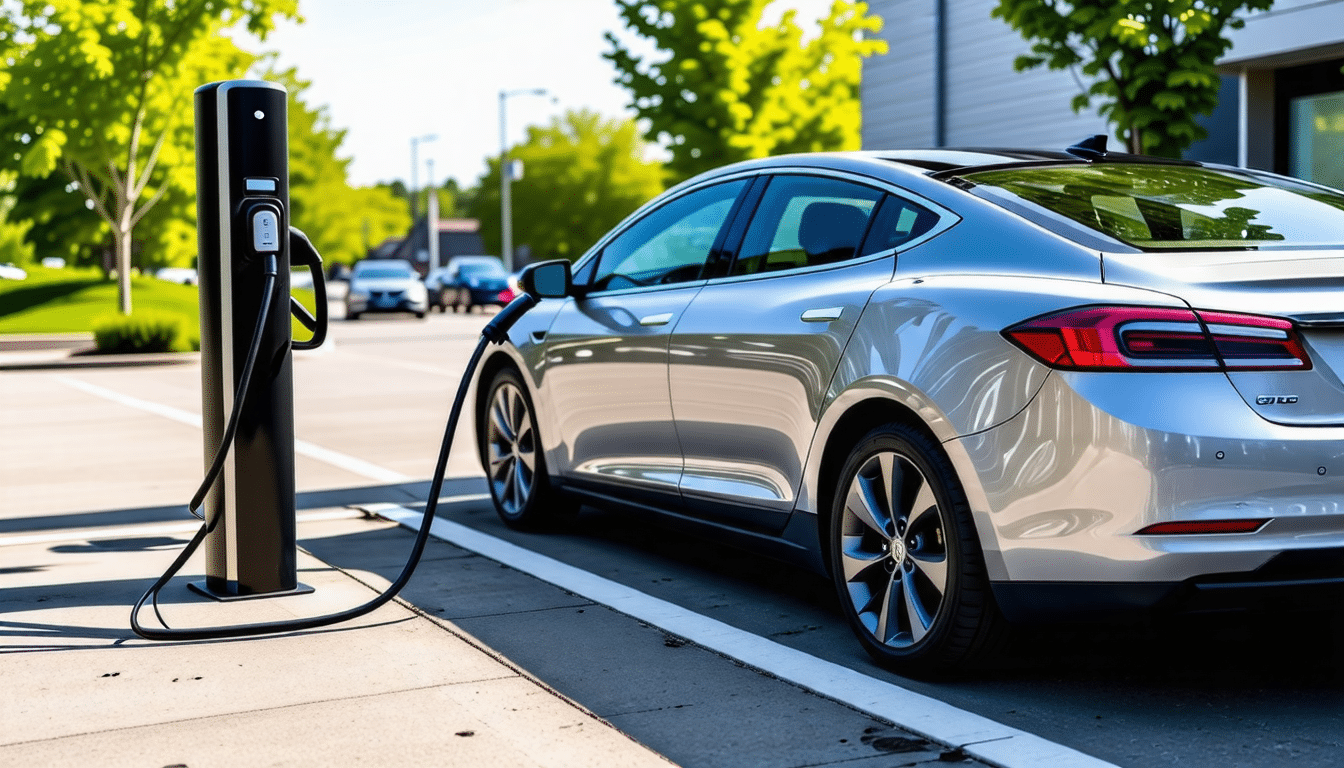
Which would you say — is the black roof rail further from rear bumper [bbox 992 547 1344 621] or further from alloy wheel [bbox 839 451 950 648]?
rear bumper [bbox 992 547 1344 621]

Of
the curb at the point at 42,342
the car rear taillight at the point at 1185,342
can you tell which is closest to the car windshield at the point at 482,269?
the curb at the point at 42,342

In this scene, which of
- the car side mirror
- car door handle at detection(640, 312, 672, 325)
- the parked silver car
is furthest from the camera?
the parked silver car

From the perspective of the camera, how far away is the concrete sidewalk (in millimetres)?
3725

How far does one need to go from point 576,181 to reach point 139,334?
6196 centimetres

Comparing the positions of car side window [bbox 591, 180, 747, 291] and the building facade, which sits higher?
the building facade

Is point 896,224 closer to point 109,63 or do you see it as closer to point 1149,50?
point 1149,50

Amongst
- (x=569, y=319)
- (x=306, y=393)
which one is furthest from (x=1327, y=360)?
(x=306, y=393)

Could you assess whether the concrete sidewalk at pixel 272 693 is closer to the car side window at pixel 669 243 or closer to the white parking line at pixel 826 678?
the white parking line at pixel 826 678

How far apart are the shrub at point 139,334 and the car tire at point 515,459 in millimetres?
16131

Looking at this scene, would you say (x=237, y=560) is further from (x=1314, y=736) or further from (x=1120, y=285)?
(x=1314, y=736)

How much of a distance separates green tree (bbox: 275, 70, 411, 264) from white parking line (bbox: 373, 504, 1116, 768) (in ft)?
182

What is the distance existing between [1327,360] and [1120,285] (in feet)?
1.72

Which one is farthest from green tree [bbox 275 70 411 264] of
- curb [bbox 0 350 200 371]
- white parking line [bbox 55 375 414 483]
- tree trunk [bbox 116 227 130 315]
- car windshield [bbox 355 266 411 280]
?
white parking line [bbox 55 375 414 483]

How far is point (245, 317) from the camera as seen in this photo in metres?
5.38
